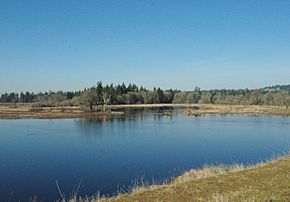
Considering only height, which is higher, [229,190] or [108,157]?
[229,190]

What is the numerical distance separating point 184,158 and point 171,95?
110 m

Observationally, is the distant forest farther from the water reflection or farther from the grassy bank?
the grassy bank

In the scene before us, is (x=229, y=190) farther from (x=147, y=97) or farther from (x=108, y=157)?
(x=147, y=97)

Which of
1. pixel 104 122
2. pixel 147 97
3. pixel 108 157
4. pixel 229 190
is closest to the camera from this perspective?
pixel 229 190

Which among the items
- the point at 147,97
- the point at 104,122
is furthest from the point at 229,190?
the point at 147,97

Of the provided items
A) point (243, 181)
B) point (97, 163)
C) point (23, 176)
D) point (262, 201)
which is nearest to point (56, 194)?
point (23, 176)

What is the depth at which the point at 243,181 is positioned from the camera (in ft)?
31.5

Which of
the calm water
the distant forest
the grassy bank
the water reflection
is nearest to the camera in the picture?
the grassy bank

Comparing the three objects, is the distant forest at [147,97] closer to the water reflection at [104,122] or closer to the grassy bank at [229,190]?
the water reflection at [104,122]

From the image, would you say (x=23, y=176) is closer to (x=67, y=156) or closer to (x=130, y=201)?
(x=67, y=156)

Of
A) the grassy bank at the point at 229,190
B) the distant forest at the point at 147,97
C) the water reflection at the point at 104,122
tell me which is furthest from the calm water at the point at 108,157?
the distant forest at the point at 147,97

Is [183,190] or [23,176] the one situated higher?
[183,190]

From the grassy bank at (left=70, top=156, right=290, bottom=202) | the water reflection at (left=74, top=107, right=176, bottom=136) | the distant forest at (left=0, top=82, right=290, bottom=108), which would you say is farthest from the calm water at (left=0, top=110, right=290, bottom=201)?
the distant forest at (left=0, top=82, right=290, bottom=108)

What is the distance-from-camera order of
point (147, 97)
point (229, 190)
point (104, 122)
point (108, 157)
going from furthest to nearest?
point (147, 97), point (104, 122), point (108, 157), point (229, 190)
